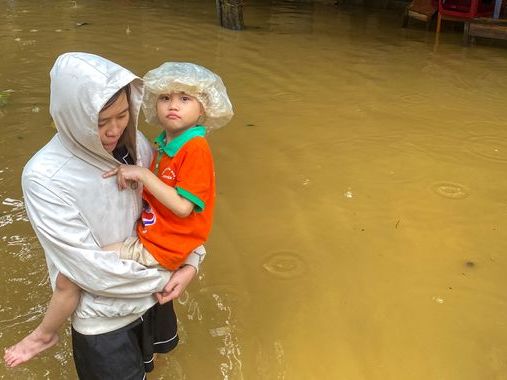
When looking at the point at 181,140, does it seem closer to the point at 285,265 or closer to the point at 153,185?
the point at 153,185

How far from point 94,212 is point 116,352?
463 millimetres

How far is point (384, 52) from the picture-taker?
8.06 meters

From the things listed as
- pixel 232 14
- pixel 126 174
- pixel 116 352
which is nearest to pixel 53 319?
pixel 116 352

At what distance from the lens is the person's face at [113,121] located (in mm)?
1608

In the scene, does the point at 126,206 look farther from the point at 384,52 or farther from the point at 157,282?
the point at 384,52

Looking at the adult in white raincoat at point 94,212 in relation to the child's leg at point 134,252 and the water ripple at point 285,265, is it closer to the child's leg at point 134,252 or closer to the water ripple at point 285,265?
the child's leg at point 134,252

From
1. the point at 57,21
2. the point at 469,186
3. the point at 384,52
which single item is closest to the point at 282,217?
the point at 469,186

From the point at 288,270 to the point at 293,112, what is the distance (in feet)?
8.86

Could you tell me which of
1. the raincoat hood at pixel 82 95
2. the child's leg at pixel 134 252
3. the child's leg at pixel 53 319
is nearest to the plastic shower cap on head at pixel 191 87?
the raincoat hood at pixel 82 95

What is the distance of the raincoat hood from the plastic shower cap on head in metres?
0.24

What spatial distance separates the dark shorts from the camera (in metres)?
1.73

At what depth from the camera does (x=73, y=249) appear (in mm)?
1541

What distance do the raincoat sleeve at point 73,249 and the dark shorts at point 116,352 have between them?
0.58 ft

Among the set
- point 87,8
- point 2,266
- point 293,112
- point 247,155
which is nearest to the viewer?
point 2,266
